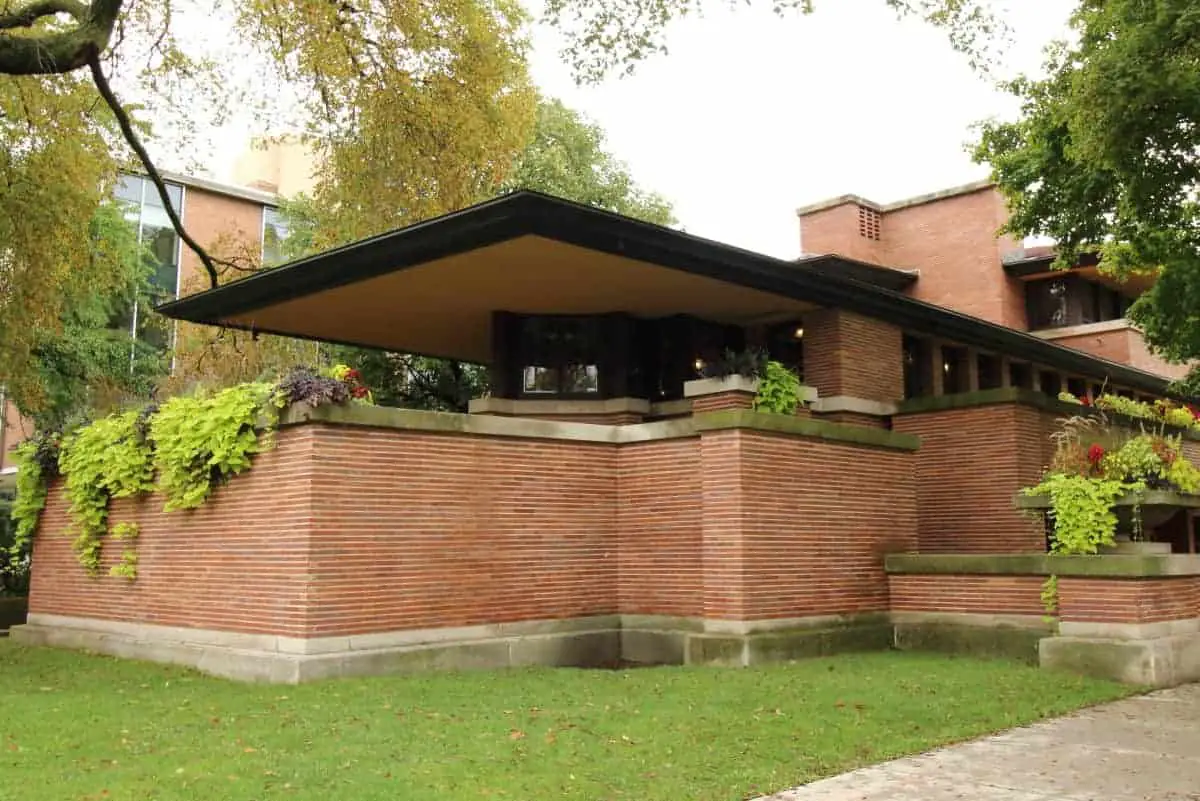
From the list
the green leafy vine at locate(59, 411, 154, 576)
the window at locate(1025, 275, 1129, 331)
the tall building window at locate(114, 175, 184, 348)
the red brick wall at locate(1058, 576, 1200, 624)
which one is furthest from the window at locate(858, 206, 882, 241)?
the green leafy vine at locate(59, 411, 154, 576)

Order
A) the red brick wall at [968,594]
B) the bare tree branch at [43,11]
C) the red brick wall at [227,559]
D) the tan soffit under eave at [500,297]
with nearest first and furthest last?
the red brick wall at [227,559]
the red brick wall at [968,594]
the bare tree branch at [43,11]
the tan soffit under eave at [500,297]

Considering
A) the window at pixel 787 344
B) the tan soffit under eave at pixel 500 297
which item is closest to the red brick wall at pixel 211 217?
the tan soffit under eave at pixel 500 297

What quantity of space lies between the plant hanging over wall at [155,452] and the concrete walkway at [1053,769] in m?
6.95

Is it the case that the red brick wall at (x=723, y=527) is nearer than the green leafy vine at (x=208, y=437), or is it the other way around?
the green leafy vine at (x=208, y=437)

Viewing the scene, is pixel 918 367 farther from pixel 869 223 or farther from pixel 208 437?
pixel 869 223

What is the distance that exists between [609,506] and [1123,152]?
25.3 ft

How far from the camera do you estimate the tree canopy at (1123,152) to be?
12258 millimetres

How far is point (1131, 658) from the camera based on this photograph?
37.9ft

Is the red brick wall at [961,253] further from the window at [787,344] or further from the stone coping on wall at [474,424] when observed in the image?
the stone coping on wall at [474,424]

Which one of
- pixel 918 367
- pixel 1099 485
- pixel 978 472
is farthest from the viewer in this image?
pixel 918 367

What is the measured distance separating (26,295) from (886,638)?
14306 mm

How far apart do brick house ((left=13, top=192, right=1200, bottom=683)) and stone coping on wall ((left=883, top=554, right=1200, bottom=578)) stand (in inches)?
1.3

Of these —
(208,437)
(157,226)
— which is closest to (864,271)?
(208,437)

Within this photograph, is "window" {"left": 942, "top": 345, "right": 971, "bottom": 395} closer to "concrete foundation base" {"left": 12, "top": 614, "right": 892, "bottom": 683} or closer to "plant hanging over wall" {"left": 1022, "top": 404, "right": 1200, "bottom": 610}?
"plant hanging over wall" {"left": 1022, "top": 404, "right": 1200, "bottom": 610}
